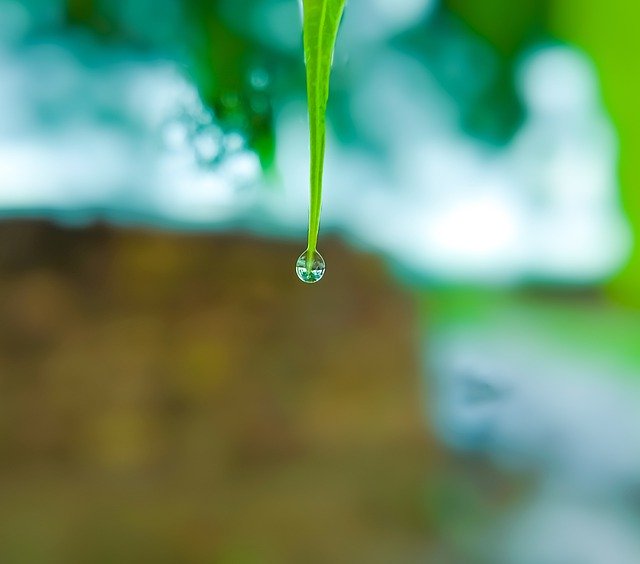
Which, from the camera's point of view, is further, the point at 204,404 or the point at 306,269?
the point at 204,404

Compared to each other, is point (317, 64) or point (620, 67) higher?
point (620, 67)

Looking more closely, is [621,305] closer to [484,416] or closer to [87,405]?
[484,416]

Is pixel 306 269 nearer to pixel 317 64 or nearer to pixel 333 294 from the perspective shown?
pixel 317 64

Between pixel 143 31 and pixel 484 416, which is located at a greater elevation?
pixel 143 31

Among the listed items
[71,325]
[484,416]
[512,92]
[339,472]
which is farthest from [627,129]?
[71,325]

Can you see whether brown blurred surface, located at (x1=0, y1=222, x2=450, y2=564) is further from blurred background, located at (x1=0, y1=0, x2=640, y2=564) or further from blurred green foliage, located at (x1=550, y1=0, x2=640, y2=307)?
blurred green foliage, located at (x1=550, y1=0, x2=640, y2=307)

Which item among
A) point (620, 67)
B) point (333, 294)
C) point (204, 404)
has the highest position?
point (620, 67)

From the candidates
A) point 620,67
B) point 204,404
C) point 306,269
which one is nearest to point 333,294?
point 204,404

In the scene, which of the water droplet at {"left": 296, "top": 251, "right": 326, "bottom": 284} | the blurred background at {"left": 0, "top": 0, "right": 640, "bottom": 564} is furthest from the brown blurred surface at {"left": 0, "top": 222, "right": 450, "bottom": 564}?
the water droplet at {"left": 296, "top": 251, "right": 326, "bottom": 284}
